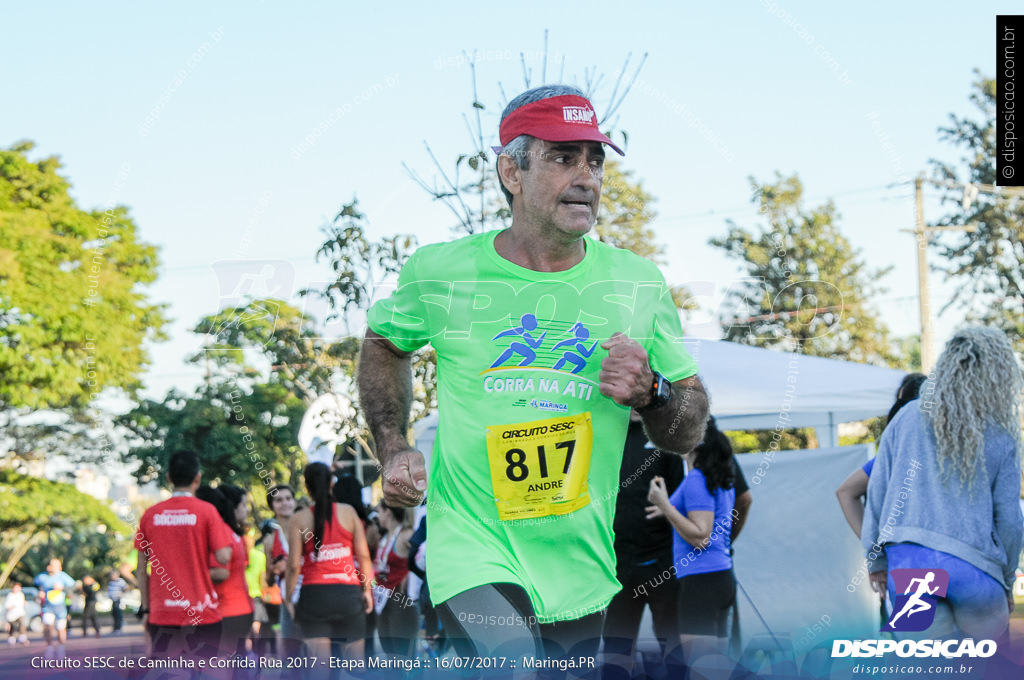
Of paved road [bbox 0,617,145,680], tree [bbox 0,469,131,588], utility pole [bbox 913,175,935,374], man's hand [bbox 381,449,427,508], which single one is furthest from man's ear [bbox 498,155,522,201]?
tree [bbox 0,469,131,588]

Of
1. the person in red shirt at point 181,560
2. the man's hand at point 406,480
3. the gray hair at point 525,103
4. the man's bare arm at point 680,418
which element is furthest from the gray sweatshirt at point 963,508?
the person in red shirt at point 181,560

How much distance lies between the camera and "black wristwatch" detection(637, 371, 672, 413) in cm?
256

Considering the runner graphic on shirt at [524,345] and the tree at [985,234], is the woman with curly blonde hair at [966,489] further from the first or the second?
the tree at [985,234]

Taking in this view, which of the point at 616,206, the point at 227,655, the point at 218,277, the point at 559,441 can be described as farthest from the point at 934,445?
the point at 616,206

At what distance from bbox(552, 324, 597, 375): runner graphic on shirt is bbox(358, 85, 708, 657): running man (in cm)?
2

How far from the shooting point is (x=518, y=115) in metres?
2.97

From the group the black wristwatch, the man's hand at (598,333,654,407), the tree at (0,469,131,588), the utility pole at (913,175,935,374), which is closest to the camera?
the man's hand at (598,333,654,407)

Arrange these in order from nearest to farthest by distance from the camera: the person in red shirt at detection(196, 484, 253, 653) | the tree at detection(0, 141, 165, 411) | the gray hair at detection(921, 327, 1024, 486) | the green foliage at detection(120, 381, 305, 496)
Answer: the gray hair at detection(921, 327, 1024, 486) < the person in red shirt at detection(196, 484, 253, 653) < the green foliage at detection(120, 381, 305, 496) < the tree at detection(0, 141, 165, 411)

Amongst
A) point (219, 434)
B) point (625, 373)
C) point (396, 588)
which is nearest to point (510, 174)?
point (625, 373)

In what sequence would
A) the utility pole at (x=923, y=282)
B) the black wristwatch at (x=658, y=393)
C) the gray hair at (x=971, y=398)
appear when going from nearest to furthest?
the black wristwatch at (x=658, y=393) → the gray hair at (x=971, y=398) → the utility pole at (x=923, y=282)

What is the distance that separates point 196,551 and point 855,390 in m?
4.78

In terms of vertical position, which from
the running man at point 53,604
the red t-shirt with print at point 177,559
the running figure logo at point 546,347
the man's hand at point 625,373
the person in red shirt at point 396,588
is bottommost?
the running man at point 53,604

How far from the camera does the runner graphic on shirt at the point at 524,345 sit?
276 centimetres

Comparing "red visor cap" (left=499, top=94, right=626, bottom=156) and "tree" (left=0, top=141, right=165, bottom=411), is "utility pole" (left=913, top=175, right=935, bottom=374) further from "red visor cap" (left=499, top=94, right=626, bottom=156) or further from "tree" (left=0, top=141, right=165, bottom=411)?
"tree" (left=0, top=141, right=165, bottom=411)
